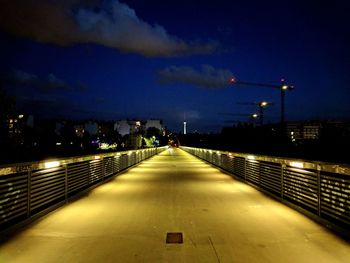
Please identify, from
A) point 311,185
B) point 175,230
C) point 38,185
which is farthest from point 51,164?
point 311,185

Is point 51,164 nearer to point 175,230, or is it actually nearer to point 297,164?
point 175,230

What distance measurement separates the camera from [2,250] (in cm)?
743

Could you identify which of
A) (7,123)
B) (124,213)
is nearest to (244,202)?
(124,213)

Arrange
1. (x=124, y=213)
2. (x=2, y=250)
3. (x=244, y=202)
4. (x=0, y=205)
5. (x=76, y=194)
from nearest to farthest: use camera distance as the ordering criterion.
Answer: (x=2, y=250) < (x=0, y=205) < (x=124, y=213) < (x=244, y=202) < (x=76, y=194)

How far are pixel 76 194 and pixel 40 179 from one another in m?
3.36

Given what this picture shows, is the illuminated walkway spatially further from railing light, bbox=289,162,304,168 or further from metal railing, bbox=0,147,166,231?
railing light, bbox=289,162,304,168

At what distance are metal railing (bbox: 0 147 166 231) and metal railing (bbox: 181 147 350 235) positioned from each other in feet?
21.3

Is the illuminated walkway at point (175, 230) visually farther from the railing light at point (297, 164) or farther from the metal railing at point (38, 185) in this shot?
the railing light at point (297, 164)

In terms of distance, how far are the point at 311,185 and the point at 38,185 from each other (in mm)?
6778

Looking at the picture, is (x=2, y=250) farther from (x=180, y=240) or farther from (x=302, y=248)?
(x=302, y=248)

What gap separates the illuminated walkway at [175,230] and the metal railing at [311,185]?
1.57 feet

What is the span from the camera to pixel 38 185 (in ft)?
36.6

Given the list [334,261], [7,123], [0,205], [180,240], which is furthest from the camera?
[7,123]

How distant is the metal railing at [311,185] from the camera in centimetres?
948
